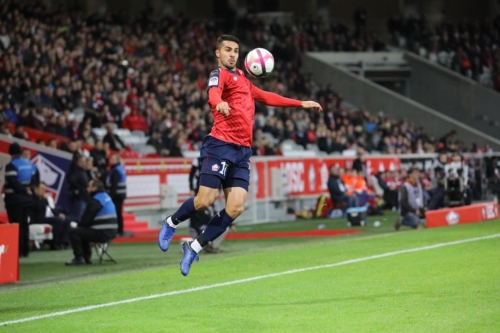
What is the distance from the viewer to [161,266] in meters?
15.5

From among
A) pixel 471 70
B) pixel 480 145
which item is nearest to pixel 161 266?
pixel 480 145

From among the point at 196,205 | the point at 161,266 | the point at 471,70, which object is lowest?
the point at 161,266

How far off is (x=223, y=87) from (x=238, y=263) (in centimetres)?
548

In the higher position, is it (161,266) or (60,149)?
(60,149)

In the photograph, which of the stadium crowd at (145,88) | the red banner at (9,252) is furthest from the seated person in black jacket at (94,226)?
the stadium crowd at (145,88)

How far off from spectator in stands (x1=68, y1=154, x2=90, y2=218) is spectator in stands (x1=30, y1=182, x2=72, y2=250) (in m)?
0.92

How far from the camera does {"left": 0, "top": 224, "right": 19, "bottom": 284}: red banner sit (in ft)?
42.4

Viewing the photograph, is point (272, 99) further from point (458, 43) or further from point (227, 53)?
point (458, 43)

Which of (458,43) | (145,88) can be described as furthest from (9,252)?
(458,43)

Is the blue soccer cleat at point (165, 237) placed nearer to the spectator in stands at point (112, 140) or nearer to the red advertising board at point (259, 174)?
the red advertising board at point (259, 174)

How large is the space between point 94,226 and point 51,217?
3.71m

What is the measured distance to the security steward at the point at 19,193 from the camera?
58.3 feet

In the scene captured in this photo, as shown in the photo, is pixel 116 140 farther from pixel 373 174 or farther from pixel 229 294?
pixel 229 294

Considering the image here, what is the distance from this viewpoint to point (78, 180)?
21281 mm
